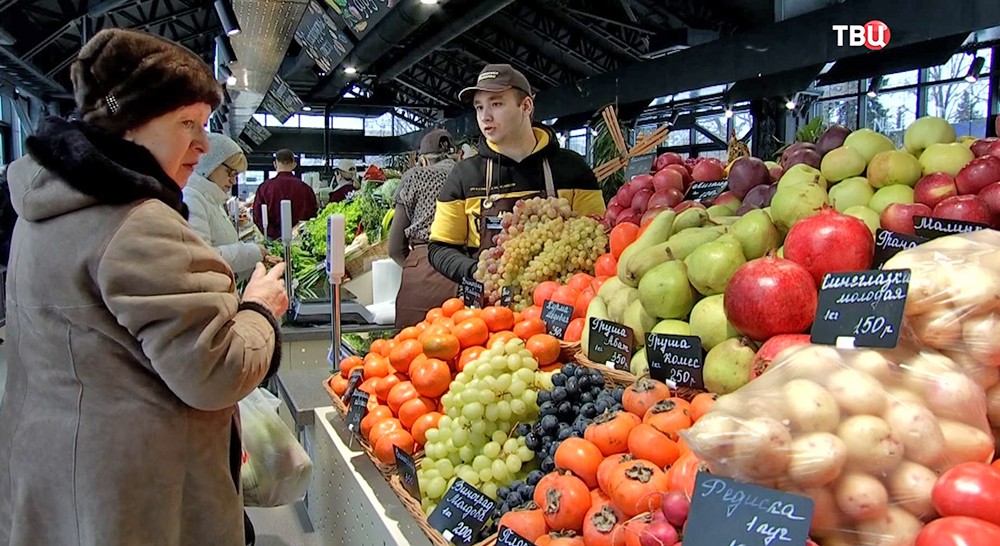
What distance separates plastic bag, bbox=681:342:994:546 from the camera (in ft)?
2.70

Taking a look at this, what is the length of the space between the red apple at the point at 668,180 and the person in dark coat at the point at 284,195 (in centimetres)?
497

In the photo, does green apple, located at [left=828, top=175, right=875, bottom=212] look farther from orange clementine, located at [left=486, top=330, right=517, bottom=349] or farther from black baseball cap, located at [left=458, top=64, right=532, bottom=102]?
black baseball cap, located at [left=458, top=64, right=532, bottom=102]

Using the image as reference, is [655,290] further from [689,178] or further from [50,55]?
[50,55]

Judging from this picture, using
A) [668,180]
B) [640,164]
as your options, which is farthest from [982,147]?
[640,164]

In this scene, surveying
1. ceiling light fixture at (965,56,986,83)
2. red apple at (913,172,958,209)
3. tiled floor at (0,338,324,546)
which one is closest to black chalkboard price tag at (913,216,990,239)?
red apple at (913,172,958,209)

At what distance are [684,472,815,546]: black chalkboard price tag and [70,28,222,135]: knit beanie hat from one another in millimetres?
1171

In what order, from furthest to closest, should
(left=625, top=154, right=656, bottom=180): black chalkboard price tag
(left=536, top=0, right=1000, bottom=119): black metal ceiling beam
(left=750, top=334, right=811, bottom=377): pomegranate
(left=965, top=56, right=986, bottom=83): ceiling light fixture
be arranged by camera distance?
(left=965, top=56, right=986, bottom=83): ceiling light fixture
(left=536, top=0, right=1000, bottom=119): black metal ceiling beam
(left=625, top=154, right=656, bottom=180): black chalkboard price tag
(left=750, top=334, right=811, bottom=377): pomegranate

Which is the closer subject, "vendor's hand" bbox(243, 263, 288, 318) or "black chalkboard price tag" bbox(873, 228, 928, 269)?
"black chalkboard price tag" bbox(873, 228, 928, 269)

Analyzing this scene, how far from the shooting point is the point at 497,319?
6.56ft

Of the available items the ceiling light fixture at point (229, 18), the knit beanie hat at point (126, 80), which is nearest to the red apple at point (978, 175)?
the knit beanie hat at point (126, 80)

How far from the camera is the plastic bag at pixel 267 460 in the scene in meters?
1.94

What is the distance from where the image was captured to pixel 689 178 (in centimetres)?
257

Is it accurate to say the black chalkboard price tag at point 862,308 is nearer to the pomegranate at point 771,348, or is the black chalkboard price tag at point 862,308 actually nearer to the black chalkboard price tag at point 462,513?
the pomegranate at point 771,348

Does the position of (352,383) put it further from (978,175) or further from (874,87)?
(874,87)
